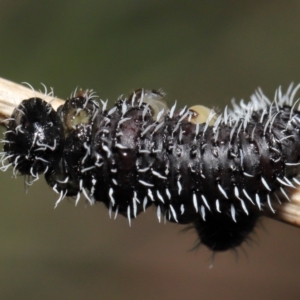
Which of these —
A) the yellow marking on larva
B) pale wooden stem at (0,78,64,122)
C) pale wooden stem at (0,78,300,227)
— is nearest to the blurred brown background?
pale wooden stem at (0,78,300,227)

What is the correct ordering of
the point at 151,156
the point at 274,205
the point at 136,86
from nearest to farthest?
1. the point at 151,156
2. the point at 274,205
3. the point at 136,86

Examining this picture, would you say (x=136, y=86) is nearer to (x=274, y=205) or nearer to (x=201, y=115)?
(x=201, y=115)

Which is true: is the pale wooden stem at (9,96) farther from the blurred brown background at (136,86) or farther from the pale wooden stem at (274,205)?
the blurred brown background at (136,86)

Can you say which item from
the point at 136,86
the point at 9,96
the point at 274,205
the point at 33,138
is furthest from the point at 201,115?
the point at 136,86

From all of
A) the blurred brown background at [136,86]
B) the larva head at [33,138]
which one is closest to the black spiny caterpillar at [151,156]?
the larva head at [33,138]

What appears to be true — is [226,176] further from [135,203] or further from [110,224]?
[110,224]

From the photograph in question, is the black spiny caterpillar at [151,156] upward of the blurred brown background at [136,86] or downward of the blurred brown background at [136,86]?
downward
